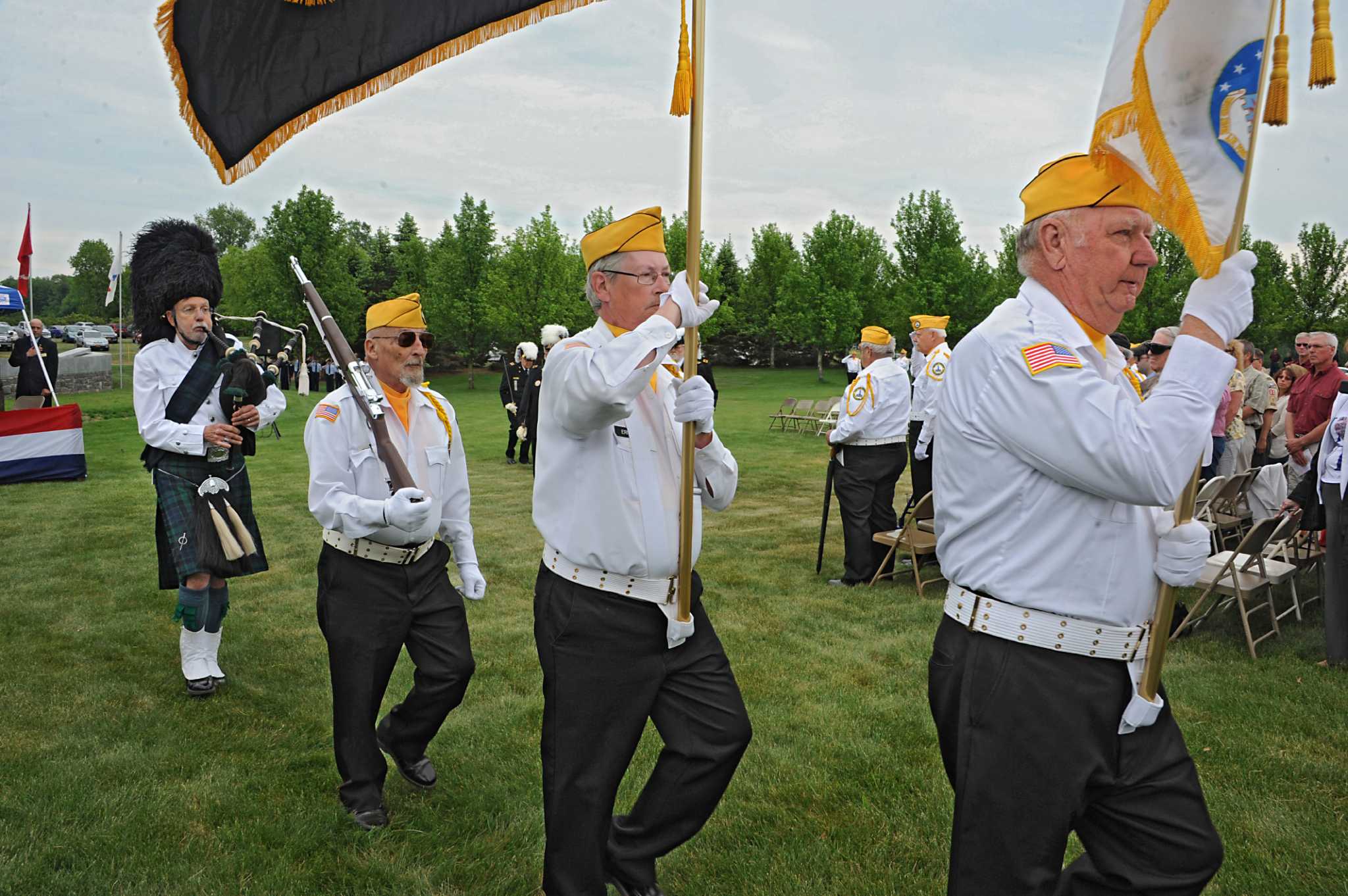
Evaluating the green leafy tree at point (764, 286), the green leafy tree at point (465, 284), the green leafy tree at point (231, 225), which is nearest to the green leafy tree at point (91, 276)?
the green leafy tree at point (231, 225)

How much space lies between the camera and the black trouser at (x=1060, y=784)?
89.7 inches

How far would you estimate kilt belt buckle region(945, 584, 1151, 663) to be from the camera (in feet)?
7.46

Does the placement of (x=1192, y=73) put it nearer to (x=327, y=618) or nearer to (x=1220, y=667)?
(x=327, y=618)

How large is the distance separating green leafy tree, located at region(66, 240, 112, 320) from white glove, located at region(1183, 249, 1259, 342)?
93.7m

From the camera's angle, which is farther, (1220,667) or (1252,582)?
(1252,582)

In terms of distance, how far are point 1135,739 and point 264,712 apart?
15.4 feet

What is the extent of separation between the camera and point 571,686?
3100mm

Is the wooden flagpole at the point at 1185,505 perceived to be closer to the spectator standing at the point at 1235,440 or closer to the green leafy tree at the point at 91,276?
the spectator standing at the point at 1235,440

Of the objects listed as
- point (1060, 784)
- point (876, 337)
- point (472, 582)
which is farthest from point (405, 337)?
point (876, 337)

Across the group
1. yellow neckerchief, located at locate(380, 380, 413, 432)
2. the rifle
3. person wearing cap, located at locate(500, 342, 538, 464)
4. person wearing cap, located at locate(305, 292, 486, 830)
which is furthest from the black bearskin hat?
person wearing cap, located at locate(500, 342, 538, 464)

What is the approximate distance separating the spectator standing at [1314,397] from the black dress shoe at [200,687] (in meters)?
8.89

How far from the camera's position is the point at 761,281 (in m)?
60.0

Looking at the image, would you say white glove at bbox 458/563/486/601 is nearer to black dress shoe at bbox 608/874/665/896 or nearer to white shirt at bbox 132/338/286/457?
black dress shoe at bbox 608/874/665/896

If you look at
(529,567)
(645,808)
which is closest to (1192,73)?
(645,808)
